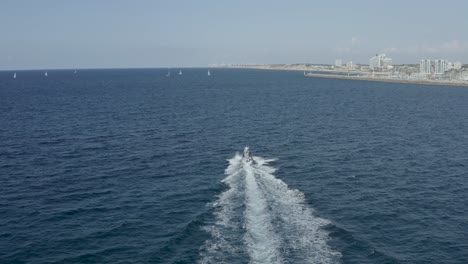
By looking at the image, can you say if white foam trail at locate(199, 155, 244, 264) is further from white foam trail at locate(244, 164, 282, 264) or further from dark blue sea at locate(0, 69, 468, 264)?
white foam trail at locate(244, 164, 282, 264)

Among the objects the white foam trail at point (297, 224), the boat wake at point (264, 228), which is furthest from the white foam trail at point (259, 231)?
the white foam trail at point (297, 224)

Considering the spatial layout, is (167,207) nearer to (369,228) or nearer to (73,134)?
(369,228)

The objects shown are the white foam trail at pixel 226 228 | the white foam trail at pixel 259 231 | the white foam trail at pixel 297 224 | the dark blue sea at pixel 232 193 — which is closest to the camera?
the white foam trail at pixel 259 231

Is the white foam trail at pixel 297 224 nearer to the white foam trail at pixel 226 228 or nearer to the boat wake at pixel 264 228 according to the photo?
the boat wake at pixel 264 228

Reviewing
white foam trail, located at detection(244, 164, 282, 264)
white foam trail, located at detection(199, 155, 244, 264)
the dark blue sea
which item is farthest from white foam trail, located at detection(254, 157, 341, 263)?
white foam trail, located at detection(199, 155, 244, 264)

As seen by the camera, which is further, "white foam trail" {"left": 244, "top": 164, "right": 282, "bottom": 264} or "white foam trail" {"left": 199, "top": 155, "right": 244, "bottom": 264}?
"white foam trail" {"left": 199, "top": 155, "right": 244, "bottom": 264}

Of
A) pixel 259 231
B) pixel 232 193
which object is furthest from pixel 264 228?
pixel 232 193
